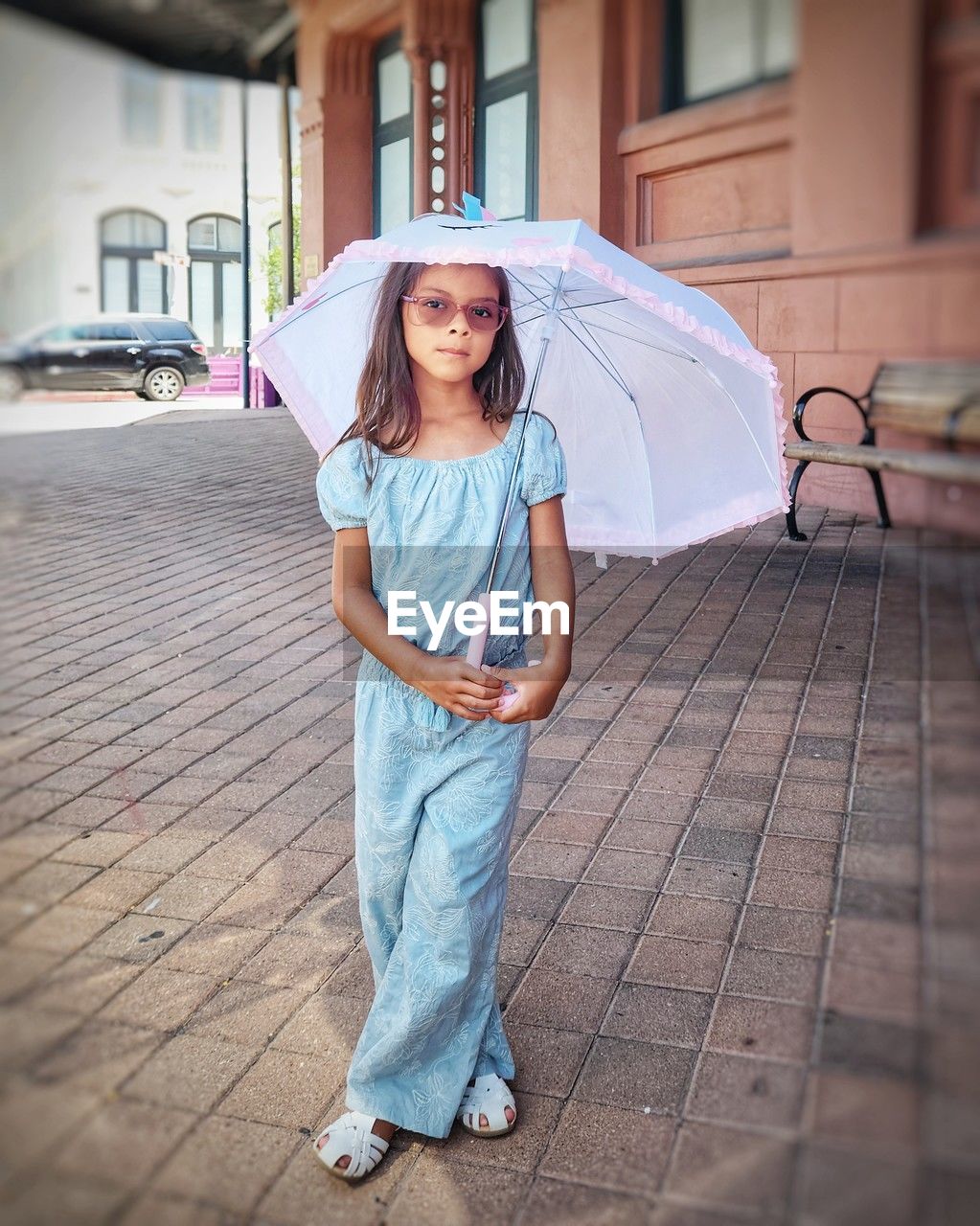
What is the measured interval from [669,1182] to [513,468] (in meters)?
1.03

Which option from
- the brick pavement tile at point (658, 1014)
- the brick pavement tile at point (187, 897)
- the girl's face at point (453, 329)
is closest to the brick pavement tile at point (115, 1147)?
the girl's face at point (453, 329)

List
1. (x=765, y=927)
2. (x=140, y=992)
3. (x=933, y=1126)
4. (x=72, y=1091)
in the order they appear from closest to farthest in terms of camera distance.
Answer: (x=933, y=1126)
(x=72, y=1091)
(x=140, y=992)
(x=765, y=927)

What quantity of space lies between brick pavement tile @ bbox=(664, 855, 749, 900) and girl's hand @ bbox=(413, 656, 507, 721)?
1424 mm

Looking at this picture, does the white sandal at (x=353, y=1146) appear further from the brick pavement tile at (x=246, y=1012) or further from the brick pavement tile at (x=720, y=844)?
the brick pavement tile at (x=720, y=844)

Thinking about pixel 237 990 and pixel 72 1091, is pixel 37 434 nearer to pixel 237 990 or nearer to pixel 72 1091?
pixel 72 1091

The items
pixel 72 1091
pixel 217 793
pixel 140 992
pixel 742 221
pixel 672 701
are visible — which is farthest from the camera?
pixel 672 701

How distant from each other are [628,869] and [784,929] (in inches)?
17.5

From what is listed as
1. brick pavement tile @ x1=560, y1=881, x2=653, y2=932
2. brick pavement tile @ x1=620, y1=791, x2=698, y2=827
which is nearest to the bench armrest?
brick pavement tile @ x1=560, y1=881, x2=653, y2=932

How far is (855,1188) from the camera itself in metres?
0.74

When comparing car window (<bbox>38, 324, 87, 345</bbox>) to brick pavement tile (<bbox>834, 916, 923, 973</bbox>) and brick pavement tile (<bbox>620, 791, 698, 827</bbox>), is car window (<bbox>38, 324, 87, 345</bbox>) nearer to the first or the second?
brick pavement tile (<bbox>834, 916, 923, 973</bbox>)

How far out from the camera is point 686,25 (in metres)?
0.78

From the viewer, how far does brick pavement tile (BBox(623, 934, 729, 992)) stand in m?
2.49

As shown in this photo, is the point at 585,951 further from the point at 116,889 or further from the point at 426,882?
the point at 116,889

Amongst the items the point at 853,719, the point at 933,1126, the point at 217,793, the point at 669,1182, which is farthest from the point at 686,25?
the point at 853,719
